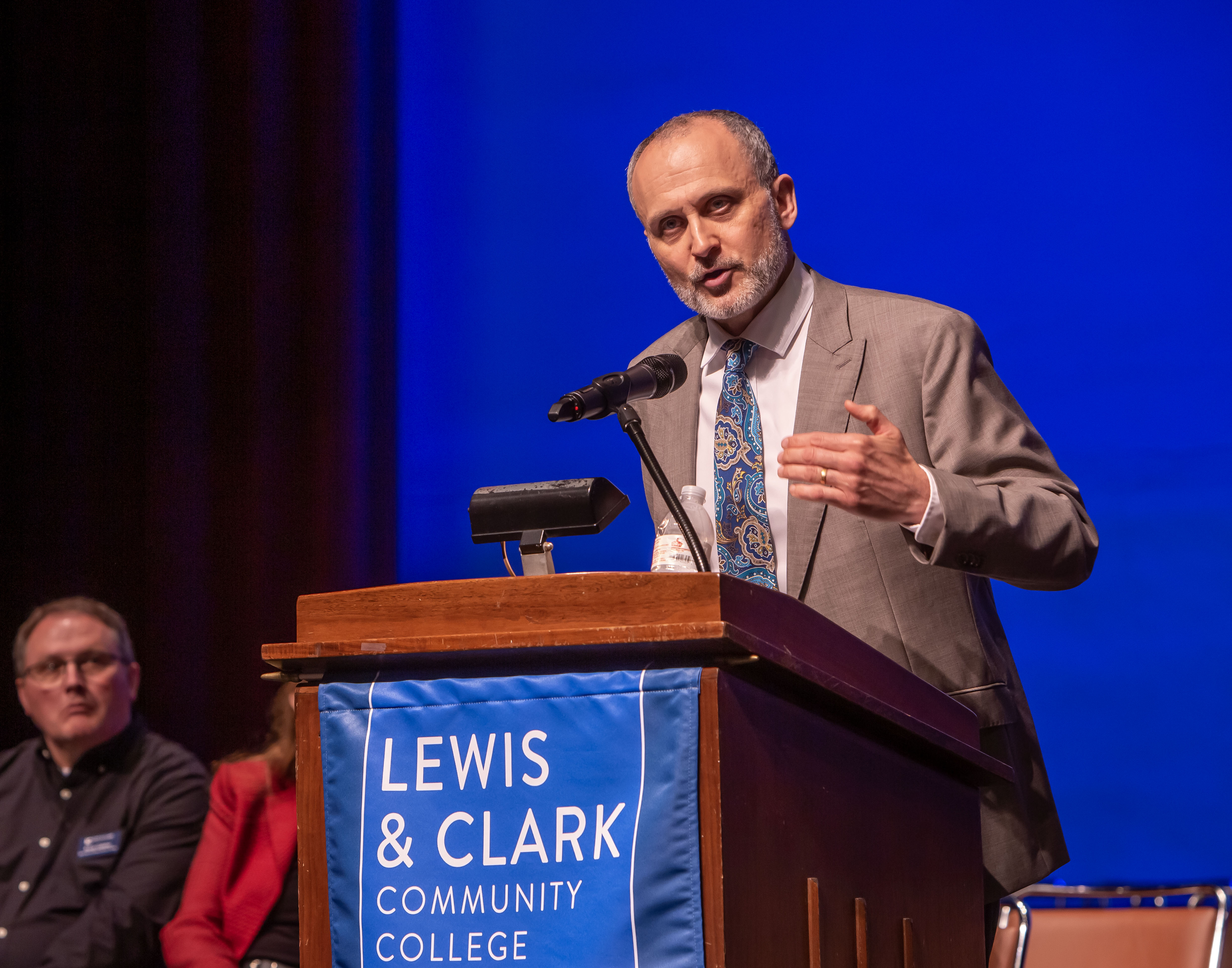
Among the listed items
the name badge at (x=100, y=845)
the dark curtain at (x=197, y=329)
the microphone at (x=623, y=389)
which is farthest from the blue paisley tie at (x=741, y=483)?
the name badge at (x=100, y=845)

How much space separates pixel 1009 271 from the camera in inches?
110

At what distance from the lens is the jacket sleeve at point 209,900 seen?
265cm

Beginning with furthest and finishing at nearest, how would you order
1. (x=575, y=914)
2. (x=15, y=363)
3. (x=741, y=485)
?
(x=15, y=363) → (x=741, y=485) → (x=575, y=914)

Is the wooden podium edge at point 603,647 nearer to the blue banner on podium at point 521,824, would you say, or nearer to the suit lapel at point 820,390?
the blue banner on podium at point 521,824

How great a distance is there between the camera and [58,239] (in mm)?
3611

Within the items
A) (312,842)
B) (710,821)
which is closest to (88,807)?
(312,842)

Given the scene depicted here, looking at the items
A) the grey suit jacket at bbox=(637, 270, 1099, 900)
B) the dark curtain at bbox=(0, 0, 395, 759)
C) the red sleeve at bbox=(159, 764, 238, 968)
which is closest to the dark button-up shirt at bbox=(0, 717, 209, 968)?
the red sleeve at bbox=(159, 764, 238, 968)

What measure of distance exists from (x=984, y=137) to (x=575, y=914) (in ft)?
7.82

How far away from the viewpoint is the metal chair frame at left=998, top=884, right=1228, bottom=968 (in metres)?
2.27

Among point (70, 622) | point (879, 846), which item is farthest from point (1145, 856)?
point (70, 622)

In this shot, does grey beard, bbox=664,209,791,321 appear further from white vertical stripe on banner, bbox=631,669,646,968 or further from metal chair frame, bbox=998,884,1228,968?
metal chair frame, bbox=998,884,1228,968

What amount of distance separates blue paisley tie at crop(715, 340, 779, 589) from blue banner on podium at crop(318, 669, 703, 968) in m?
0.71

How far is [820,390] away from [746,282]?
221 millimetres

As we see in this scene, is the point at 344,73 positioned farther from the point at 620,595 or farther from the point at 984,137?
the point at 620,595
